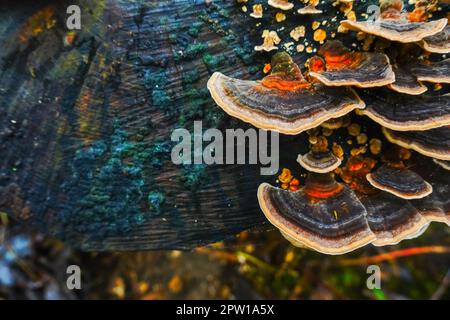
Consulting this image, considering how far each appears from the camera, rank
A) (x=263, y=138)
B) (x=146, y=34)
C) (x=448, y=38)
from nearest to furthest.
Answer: (x=448, y=38), (x=146, y=34), (x=263, y=138)

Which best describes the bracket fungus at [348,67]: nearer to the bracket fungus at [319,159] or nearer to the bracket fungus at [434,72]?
the bracket fungus at [434,72]

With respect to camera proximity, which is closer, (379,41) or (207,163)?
(379,41)

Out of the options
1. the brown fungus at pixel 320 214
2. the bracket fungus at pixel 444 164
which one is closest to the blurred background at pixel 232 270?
the brown fungus at pixel 320 214

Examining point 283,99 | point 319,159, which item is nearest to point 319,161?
point 319,159

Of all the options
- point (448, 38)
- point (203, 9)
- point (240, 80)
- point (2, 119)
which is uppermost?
point (203, 9)

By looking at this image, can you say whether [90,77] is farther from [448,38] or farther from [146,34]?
[448,38]

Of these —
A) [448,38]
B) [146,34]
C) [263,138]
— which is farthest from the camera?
[263,138]

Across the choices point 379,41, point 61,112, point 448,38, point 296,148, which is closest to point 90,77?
point 61,112
